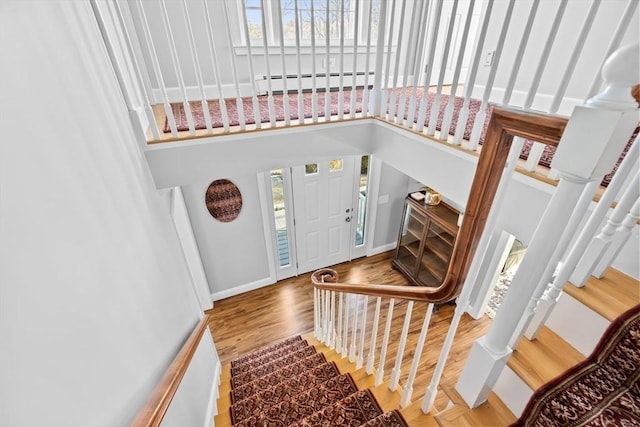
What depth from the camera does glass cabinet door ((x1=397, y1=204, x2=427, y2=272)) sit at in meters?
3.80

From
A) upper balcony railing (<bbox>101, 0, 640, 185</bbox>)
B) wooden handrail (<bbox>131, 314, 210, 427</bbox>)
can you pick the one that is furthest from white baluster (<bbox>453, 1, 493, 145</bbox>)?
wooden handrail (<bbox>131, 314, 210, 427</bbox>)

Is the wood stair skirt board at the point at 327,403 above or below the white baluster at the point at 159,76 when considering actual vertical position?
below

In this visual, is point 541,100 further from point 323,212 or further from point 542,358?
point 323,212

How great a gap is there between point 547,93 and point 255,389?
9.60ft

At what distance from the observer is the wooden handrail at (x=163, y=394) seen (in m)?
0.98

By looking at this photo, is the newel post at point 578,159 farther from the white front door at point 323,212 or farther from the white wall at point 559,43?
the white front door at point 323,212

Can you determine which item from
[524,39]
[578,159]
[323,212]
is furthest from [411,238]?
[578,159]

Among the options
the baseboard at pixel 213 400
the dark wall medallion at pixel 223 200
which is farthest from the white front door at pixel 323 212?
the baseboard at pixel 213 400

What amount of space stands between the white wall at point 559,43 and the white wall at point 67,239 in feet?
6.39

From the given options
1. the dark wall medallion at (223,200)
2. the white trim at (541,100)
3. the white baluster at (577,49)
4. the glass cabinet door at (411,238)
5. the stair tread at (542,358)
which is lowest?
the glass cabinet door at (411,238)

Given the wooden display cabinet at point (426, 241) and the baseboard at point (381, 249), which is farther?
the baseboard at point (381, 249)

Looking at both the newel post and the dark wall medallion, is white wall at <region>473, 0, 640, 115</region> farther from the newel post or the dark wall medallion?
the dark wall medallion

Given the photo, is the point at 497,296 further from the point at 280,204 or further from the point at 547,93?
the point at 280,204

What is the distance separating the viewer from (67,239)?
805 millimetres
